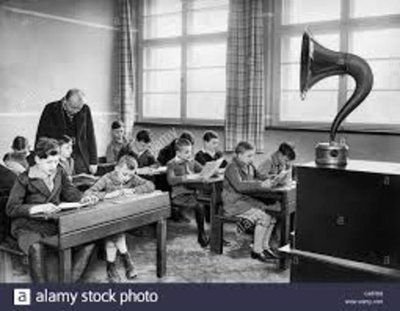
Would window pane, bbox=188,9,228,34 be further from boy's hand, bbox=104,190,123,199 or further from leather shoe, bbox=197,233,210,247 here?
boy's hand, bbox=104,190,123,199

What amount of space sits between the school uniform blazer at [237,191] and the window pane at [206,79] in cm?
217

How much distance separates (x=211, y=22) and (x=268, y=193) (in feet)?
9.34

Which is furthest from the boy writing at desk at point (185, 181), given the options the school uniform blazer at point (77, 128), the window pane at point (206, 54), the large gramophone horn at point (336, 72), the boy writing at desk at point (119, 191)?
the large gramophone horn at point (336, 72)

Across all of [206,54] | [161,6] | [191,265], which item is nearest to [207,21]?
[206,54]

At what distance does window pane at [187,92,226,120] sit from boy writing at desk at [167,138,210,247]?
148cm

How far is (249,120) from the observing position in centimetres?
485

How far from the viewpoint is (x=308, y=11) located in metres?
4.70

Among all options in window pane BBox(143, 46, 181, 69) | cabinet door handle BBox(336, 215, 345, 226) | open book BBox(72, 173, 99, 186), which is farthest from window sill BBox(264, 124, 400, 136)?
cabinet door handle BBox(336, 215, 345, 226)

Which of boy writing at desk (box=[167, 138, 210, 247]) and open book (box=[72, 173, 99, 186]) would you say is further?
boy writing at desk (box=[167, 138, 210, 247])

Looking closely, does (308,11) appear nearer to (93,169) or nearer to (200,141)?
(200,141)

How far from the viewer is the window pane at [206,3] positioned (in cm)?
530

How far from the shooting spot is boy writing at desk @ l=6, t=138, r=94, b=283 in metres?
2.26

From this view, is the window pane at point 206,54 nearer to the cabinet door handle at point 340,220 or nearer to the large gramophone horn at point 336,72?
the large gramophone horn at point 336,72

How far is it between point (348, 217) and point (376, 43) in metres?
3.34
